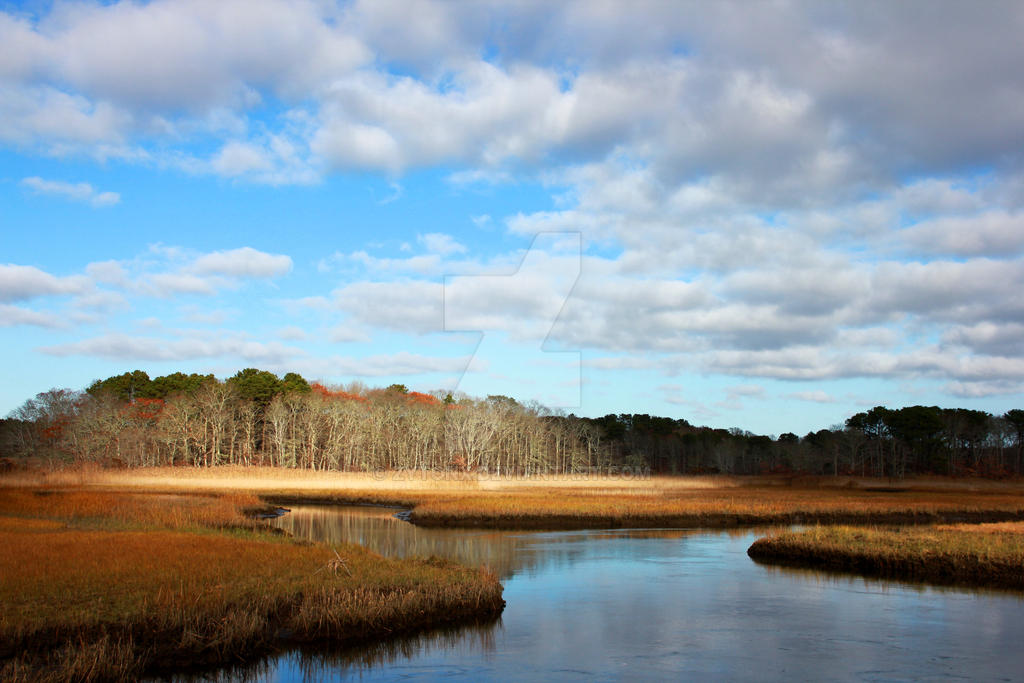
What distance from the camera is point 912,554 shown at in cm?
2955

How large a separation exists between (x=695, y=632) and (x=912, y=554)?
49.5ft

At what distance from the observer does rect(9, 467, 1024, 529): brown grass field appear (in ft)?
161

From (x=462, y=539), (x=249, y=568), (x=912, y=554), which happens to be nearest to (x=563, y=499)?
(x=462, y=539)

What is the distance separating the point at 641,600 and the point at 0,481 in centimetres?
6483

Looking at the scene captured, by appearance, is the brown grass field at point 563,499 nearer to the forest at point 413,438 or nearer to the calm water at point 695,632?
the calm water at point 695,632

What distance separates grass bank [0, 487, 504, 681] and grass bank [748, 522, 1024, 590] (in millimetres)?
17248

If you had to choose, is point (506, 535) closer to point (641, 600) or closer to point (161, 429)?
point (641, 600)

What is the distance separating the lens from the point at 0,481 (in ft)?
211

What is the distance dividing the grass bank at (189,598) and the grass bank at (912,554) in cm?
1725

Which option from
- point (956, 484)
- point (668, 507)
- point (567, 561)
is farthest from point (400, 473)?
point (956, 484)

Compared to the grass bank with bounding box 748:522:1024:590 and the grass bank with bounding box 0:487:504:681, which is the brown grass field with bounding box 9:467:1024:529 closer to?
the grass bank with bounding box 748:522:1024:590

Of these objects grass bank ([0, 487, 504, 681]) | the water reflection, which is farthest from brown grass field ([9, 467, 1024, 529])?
grass bank ([0, 487, 504, 681])

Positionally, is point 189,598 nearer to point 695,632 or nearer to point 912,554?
point 695,632

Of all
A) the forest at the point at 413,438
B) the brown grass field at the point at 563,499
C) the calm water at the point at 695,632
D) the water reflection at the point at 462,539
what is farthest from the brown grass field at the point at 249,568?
→ the forest at the point at 413,438
